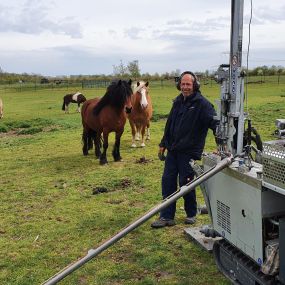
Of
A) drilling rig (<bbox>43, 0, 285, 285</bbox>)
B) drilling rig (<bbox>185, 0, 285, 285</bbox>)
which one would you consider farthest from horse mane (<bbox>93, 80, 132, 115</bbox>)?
drilling rig (<bbox>185, 0, 285, 285</bbox>)

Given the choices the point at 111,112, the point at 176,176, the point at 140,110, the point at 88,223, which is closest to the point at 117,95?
the point at 111,112

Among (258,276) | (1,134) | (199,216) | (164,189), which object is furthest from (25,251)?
(1,134)

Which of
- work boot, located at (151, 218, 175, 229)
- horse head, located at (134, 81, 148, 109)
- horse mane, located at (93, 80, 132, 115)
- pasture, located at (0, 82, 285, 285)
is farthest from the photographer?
horse head, located at (134, 81, 148, 109)

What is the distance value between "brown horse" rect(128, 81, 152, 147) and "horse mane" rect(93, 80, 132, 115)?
206cm

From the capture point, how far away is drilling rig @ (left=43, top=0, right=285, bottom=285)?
3.41 meters

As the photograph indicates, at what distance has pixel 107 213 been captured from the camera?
6.79m

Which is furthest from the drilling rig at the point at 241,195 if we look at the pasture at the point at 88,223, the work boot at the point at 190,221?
the work boot at the point at 190,221

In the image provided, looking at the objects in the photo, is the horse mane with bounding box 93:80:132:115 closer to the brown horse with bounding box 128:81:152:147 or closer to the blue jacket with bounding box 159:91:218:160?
the brown horse with bounding box 128:81:152:147

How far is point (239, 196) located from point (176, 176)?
7.09 feet

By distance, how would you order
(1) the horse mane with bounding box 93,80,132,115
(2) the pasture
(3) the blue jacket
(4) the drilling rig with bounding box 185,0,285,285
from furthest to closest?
(1) the horse mane with bounding box 93,80,132,115, (3) the blue jacket, (2) the pasture, (4) the drilling rig with bounding box 185,0,285,285

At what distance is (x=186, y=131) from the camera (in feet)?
18.2

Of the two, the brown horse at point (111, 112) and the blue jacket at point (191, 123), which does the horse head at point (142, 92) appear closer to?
the brown horse at point (111, 112)

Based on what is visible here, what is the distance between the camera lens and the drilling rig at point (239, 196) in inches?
134

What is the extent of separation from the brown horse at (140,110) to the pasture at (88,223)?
2.48 feet
